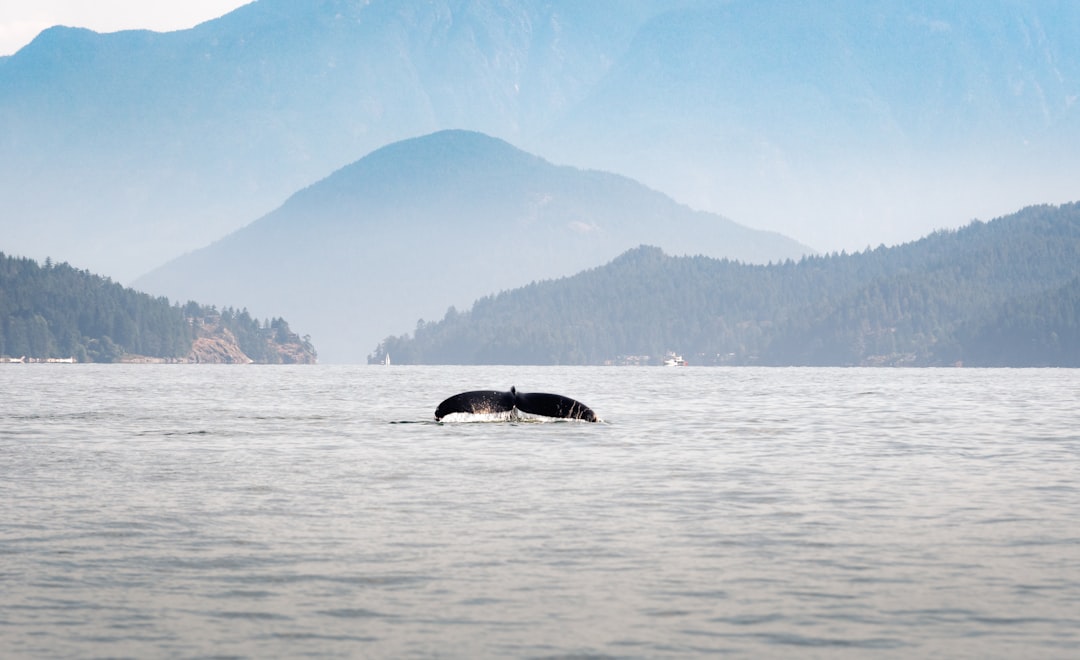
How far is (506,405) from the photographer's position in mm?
58469

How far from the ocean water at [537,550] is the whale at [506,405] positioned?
1261 centimetres

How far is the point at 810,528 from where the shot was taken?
2566 centimetres

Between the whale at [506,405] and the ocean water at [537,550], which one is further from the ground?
the whale at [506,405]

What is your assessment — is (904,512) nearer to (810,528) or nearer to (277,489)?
(810,528)

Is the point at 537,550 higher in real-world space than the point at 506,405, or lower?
lower

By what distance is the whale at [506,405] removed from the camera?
58625 mm

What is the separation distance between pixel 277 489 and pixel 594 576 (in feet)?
41.9

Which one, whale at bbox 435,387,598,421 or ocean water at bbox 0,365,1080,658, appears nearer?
ocean water at bbox 0,365,1080,658

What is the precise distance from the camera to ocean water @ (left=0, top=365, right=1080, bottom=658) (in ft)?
56.9

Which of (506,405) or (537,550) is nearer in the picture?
(537,550)

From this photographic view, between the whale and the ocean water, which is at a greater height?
the whale

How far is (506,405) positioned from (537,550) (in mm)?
35448

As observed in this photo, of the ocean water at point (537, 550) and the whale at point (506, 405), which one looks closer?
the ocean water at point (537, 550)

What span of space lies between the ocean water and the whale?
12.6m
